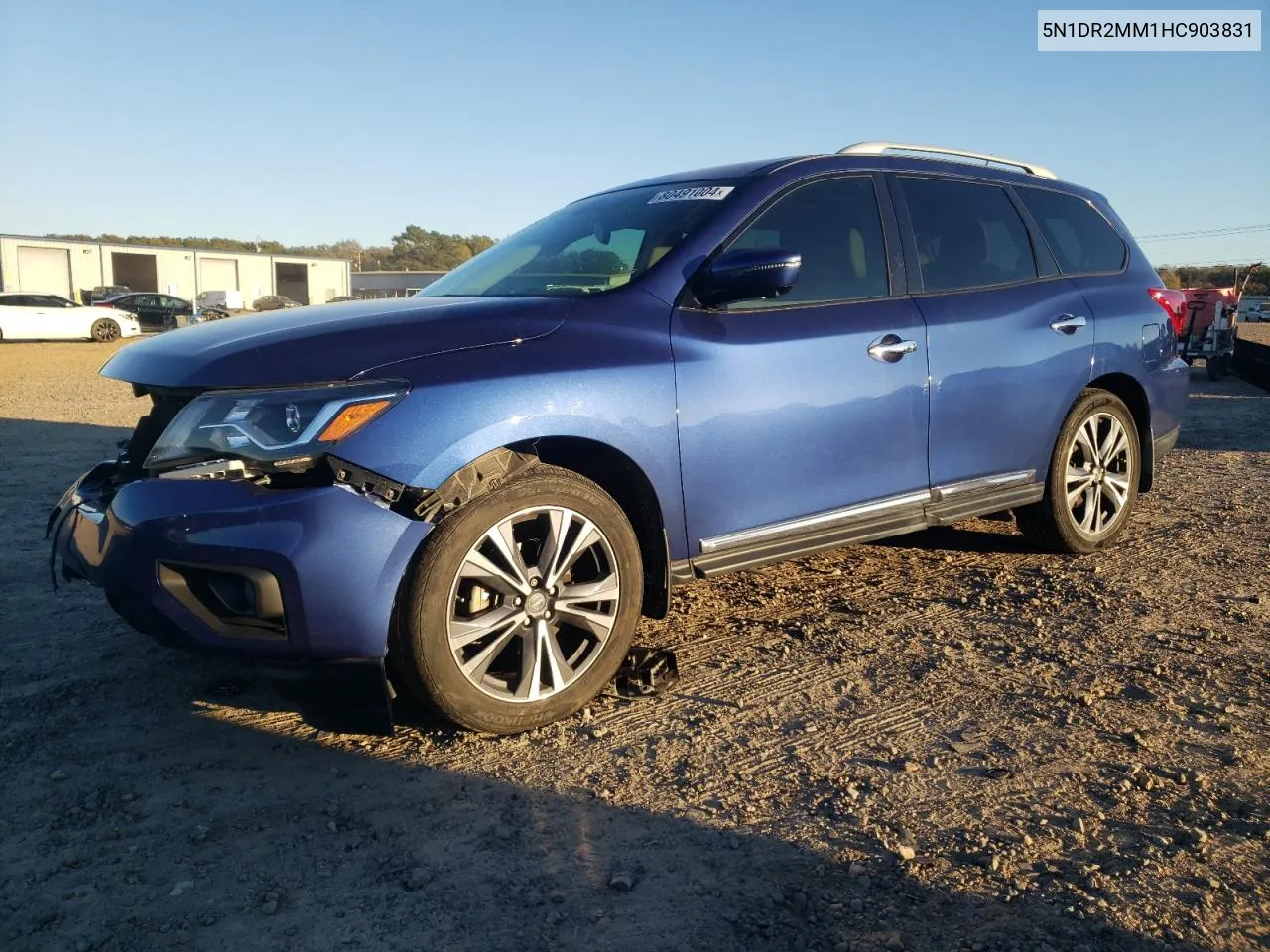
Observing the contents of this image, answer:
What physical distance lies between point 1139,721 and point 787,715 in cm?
112

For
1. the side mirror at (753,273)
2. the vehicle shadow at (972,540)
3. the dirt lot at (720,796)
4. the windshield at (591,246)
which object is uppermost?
the windshield at (591,246)

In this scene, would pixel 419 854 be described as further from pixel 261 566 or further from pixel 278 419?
pixel 278 419

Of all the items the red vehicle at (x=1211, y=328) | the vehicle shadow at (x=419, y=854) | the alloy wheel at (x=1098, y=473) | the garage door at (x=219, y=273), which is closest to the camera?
the vehicle shadow at (x=419, y=854)

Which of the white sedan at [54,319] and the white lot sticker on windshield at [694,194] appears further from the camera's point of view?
the white sedan at [54,319]

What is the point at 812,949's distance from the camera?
2137 millimetres

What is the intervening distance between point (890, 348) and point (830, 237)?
53cm

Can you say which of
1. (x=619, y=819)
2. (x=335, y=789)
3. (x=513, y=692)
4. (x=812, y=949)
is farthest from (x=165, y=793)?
(x=812, y=949)

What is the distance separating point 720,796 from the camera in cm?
280

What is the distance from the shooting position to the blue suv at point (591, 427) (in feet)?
9.43

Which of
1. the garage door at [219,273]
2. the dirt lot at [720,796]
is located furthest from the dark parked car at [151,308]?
the dirt lot at [720,796]

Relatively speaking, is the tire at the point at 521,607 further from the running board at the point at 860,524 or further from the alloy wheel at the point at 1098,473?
the alloy wheel at the point at 1098,473

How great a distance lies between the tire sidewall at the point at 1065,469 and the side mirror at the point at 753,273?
85.2 inches

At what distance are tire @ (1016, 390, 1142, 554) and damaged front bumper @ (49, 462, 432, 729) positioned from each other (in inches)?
134

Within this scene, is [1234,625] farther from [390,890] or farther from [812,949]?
[390,890]
